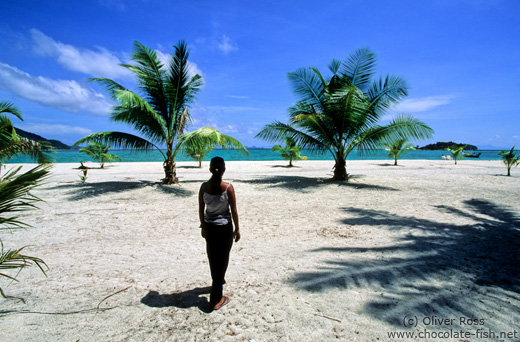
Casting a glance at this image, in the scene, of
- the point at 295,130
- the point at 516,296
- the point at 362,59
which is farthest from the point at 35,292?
the point at 362,59

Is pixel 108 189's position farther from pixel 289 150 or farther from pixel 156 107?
pixel 289 150

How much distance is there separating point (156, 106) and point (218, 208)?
9.24 metres

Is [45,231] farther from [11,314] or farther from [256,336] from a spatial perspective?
[256,336]

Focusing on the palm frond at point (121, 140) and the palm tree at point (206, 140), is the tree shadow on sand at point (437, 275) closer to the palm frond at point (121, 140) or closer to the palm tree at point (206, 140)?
the palm tree at point (206, 140)

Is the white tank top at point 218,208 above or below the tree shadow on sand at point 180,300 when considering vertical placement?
above

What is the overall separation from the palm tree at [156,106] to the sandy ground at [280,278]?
4.01m

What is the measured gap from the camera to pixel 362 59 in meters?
10.8

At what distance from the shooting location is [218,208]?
103 inches

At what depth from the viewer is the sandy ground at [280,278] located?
2.28m

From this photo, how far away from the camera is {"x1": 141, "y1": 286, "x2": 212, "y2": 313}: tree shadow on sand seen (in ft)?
8.61

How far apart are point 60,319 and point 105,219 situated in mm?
4144

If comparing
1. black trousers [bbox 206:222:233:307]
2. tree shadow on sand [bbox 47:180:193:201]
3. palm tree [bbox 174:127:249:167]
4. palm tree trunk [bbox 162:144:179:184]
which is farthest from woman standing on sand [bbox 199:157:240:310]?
palm tree trunk [bbox 162:144:179:184]

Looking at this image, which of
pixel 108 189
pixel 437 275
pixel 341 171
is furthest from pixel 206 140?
pixel 437 275

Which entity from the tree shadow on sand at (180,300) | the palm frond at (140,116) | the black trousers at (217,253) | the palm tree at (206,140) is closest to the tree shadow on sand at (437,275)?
the black trousers at (217,253)
